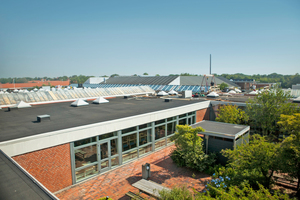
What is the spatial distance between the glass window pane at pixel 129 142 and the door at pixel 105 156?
1214 mm

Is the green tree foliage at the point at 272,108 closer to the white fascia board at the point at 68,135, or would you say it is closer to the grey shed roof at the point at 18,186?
the white fascia board at the point at 68,135

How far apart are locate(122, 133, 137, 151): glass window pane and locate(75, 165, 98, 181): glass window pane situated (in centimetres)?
219

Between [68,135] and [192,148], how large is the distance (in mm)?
6964

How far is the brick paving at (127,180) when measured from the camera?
9000mm

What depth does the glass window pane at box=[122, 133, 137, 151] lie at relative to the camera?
11989mm

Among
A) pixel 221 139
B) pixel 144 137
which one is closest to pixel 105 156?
pixel 144 137

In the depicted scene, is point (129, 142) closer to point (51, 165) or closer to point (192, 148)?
point (192, 148)

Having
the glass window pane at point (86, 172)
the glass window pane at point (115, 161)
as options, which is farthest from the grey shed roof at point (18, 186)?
the glass window pane at point (115, 161)

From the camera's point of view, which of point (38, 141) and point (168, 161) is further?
point (168, 161)

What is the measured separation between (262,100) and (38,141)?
49.1ft

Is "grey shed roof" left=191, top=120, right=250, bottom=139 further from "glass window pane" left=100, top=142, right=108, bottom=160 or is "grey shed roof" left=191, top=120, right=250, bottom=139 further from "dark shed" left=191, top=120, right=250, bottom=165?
"glass window pane" left=100, top=142, right=108, bottom=160

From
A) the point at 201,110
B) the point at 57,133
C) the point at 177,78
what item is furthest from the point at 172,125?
the point at 177,78

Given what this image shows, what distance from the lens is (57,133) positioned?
8.91 metres

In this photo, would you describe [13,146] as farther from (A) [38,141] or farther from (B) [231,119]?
(B) [231,119]
